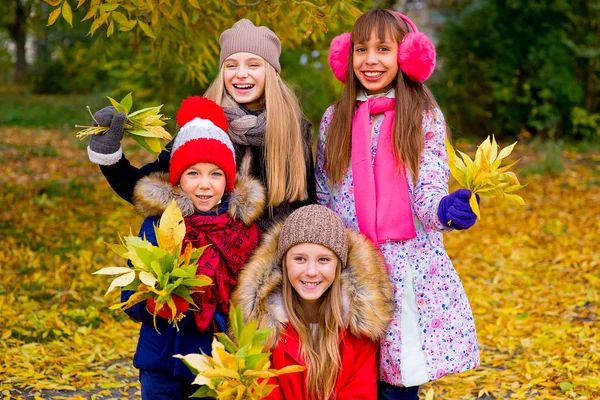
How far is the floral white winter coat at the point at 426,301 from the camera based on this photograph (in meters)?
2.94

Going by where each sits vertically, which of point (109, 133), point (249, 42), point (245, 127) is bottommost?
point (109, 133)

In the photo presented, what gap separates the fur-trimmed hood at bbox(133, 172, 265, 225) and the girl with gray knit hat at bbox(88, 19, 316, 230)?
3.4 inches

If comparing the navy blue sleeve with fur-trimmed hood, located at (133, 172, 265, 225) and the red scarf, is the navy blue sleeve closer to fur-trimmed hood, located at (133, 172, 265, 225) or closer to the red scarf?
fur-trimmed hood, located at (133, 172, 265, 225)

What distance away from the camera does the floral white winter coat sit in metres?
2.94

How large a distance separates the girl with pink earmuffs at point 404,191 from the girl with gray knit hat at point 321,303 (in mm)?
89

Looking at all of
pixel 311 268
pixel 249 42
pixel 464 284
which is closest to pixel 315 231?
pixel 311 268

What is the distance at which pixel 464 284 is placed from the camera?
631 centimetres

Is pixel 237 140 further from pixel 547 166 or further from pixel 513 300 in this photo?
pixel 547 166

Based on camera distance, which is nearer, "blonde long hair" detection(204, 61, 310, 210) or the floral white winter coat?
the floral white winter coat

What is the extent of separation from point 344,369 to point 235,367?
81 centimetres

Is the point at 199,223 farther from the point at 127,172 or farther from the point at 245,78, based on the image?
the point at 245,78

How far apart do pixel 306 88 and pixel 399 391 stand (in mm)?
8750

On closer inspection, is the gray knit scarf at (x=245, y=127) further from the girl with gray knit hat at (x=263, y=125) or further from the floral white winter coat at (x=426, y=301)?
the floral white winter coat at (x=426, y=301)

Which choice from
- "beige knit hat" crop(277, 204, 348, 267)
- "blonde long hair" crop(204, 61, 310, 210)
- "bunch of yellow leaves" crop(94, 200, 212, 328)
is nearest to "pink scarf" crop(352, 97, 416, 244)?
"beige knit hat" crop(277, 204, 348, 267)
